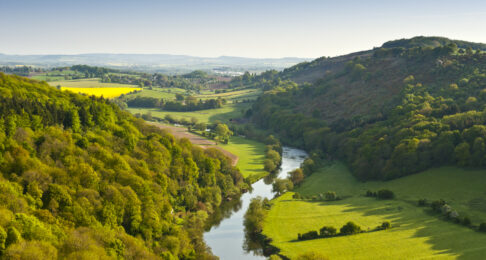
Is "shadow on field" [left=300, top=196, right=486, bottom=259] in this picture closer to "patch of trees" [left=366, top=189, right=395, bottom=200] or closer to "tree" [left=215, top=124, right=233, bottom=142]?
"patch of trees" [left=366, top=189, right=395, bottom=200]

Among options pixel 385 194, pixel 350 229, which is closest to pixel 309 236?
pixel 350 229

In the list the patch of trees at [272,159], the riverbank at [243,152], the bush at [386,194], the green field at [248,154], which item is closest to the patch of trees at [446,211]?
the bush at [386,194]

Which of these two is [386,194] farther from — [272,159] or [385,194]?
[272,159]

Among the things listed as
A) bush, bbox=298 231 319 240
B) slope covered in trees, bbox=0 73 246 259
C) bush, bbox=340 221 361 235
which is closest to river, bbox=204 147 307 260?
slope covered in trees, bbox=0 73 246 259

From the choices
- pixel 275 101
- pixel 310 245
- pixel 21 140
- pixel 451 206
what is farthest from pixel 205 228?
pixel 275 101

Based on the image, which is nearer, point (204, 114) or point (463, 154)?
point (463, 154)

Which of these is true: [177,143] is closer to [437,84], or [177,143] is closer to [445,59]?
[437,84]
